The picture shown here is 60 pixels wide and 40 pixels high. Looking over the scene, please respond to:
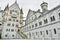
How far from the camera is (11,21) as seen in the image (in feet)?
114

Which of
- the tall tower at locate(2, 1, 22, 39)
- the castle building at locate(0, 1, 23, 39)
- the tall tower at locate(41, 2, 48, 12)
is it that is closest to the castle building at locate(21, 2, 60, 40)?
the tall tower at locate(41, 2, 48, 12)

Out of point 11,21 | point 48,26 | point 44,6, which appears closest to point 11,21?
point 11,21

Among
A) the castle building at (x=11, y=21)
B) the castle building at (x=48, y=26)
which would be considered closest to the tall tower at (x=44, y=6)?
the castle building at (x=48, y=26)

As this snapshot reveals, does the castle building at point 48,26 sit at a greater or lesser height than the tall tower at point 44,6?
lesser

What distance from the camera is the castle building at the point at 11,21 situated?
33000 millimetres

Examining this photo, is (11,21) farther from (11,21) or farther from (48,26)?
(48,26)

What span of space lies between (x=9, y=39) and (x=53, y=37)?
18.7m

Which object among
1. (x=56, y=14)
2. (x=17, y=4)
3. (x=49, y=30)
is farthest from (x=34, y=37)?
(x=17, y=4)

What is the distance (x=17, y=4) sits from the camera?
3859cm

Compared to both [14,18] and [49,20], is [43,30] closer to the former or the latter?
[49,20]

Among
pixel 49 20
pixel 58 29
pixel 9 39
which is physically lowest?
pixel 9 39

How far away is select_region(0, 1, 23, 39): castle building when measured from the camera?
33.0 m

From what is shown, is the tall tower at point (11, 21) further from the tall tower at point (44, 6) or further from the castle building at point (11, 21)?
the tall tower at point (44, 6)

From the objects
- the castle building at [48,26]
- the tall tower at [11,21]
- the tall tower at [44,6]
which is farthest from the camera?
the tall tower at [11,21]
